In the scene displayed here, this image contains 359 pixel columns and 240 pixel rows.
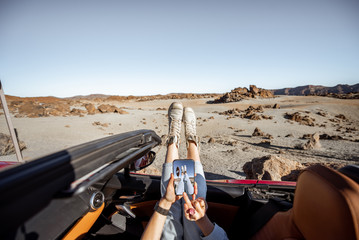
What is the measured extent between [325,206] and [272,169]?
3.08 meters

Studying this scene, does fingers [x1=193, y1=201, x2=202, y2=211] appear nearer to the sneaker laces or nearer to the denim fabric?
the denim fabric

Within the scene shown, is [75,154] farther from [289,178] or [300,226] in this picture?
[289,178]

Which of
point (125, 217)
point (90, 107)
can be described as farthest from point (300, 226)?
point (90, 107)

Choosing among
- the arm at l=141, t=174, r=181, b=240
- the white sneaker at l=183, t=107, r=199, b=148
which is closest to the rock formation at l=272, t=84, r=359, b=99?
the white sneaker at l=183, t=107, r=199, b=148

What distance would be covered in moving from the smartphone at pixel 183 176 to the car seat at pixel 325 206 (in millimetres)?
696

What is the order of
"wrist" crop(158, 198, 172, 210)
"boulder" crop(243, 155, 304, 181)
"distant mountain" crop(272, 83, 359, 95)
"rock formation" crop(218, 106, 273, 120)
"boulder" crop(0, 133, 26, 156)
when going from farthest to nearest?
"distant mountain" crop(272, 83, 359, 95)
"rock formation" crop(218, 106, 273, 120)
"boulder" crop(0, 133, 26, 156)
"boulder" crop(243, 155, 304, 181)
"wrist" crop(158, 198, 172, 210)

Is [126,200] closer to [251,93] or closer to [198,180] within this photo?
[198,180]

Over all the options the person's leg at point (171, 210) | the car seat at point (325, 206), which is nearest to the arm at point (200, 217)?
the person's leg at point (171, 210)

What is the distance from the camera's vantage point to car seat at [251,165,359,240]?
699mm

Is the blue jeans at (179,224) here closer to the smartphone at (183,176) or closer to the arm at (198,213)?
the arm at (198,213)

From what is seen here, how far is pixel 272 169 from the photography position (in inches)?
138

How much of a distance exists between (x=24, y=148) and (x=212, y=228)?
301 inches

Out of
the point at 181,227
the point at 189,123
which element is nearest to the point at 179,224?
the point at 181,227

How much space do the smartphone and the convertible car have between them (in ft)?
1.18
